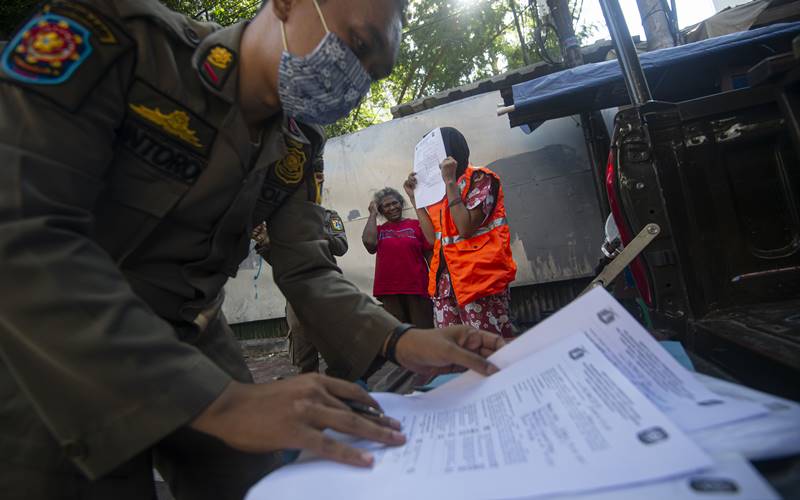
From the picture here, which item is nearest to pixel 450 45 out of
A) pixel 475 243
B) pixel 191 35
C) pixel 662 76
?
pixel 662 76

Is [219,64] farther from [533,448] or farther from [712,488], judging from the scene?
[712,488]

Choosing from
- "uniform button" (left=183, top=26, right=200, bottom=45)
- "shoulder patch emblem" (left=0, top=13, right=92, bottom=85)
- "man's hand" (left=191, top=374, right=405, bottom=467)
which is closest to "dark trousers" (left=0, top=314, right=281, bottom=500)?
"man's hand" (left=191, top=374, right=405, bottom=467)

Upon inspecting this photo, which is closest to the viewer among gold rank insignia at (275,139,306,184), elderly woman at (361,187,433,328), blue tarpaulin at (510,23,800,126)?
gold rank insignia at (275,139,306,184)

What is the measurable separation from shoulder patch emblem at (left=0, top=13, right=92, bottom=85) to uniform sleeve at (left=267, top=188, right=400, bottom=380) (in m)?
0.64

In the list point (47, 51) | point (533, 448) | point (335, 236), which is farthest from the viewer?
point (335, 236)

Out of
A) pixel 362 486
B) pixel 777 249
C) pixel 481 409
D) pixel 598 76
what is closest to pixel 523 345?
pixel 481 409

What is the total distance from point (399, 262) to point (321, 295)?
272 centimetres

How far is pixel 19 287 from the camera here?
1.83 feet

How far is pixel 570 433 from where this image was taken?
572 millimetres

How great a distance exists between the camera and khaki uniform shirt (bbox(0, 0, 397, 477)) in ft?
1.87

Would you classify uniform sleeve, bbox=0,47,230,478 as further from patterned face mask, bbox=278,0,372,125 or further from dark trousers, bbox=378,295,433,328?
dark trousers, bbox=378,295,433,328

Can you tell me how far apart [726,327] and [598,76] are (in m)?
2.80

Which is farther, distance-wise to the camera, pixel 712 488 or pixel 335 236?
pixel 335 236

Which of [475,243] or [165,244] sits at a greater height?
[165,244]
